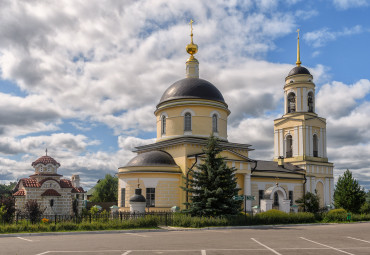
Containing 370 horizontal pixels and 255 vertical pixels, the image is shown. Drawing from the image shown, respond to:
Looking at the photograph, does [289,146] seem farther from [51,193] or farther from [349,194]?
[51,193]

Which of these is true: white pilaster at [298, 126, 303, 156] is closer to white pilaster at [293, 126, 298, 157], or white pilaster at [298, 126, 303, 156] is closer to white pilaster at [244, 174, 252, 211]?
white pilaster at [293, 126, 298, 157]

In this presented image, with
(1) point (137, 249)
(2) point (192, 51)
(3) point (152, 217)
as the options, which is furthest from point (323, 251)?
(2) point (192, 51)

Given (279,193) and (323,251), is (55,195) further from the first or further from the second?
(323,251)

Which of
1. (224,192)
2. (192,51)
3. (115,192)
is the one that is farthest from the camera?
(115,192)

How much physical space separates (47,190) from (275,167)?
22.7 m

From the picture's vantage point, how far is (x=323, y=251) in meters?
12.5

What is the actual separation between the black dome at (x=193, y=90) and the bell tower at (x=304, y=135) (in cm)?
1108

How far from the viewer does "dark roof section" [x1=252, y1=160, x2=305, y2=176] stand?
1451 inches

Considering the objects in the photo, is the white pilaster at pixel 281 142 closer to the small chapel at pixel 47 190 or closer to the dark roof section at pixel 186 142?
the dark roof section at pixel 186 142

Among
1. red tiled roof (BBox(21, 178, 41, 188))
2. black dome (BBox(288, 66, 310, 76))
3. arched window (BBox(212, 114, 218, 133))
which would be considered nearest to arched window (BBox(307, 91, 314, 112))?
black dome (BBox(288, 66, 310, 76))

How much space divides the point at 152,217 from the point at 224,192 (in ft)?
16.9

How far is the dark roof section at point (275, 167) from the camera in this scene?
121 ft

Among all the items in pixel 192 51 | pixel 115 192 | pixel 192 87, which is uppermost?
pixel 192 51

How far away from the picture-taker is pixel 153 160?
3072 centimetres
